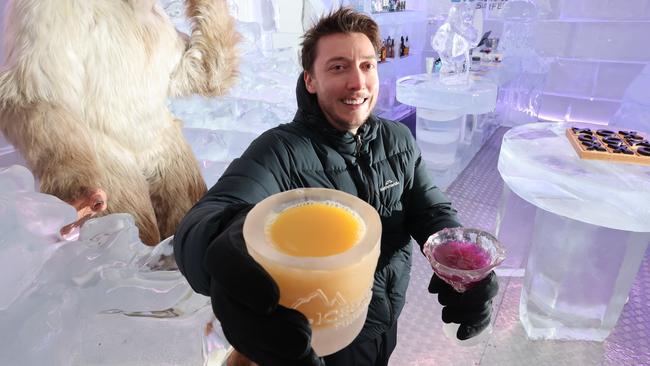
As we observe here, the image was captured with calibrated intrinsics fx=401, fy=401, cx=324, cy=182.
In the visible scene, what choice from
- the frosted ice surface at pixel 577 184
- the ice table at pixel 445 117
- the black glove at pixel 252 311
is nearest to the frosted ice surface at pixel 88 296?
the black glove at pixel 252 311

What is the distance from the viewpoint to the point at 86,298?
57 centimetres

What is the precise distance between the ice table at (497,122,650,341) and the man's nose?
82 cm

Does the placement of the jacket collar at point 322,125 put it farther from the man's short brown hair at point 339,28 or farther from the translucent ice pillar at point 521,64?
the translucent ice pillar at point 521,64

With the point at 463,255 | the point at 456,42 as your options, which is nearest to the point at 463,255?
the point at 463,255

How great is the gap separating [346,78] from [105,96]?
704mm

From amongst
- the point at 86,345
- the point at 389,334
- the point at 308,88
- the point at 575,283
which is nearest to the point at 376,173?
the point at 308,88

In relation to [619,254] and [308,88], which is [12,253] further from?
[619,254]

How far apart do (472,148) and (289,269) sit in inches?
138

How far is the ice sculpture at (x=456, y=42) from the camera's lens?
3223 millimetres

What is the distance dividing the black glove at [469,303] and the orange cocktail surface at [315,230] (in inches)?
18.8

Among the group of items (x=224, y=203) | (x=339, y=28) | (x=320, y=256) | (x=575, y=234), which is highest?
(x=339, y=28)

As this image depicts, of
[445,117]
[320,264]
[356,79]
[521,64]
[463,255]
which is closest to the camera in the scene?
[320,264]

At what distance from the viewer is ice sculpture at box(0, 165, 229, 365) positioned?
486 mm

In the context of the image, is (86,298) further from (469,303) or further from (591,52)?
(591,52)
